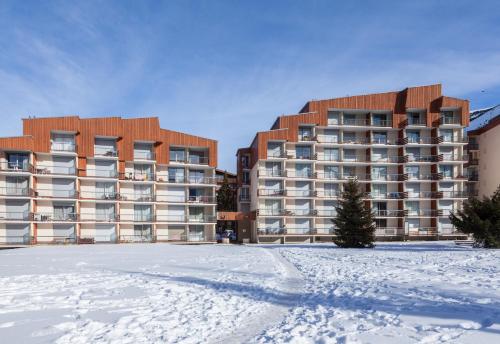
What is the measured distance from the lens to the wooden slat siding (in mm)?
40969

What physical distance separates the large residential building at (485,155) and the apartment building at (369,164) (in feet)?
14.6

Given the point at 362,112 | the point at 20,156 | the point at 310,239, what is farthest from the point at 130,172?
the point at 362,112

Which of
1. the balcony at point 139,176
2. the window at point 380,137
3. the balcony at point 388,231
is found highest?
the window at point 380,137

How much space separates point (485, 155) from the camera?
5550 centimetres

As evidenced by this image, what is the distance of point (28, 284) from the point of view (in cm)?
1328

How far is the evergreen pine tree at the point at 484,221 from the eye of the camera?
2827 centimetres

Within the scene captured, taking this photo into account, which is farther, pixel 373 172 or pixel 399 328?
pixel 373 172

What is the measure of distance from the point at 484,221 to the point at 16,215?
45305mm

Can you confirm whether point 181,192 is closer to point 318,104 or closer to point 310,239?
point 310,239

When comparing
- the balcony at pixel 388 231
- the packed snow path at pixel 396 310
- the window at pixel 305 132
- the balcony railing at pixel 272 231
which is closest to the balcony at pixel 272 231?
the balcony railing at pixel 272 231

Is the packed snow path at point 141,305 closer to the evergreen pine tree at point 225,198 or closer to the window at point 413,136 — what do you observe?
the window at point 413,136

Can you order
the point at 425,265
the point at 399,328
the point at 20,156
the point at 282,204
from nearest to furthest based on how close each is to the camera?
1. the point at 399,328
2. the point at 425,265
3. the point at 20,156
4. the point at 282,204

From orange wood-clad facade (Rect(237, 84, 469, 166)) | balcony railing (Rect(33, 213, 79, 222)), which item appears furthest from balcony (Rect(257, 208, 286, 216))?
balcony railing (Rect(33, 213, 79, 222))

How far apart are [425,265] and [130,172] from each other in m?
37.3
